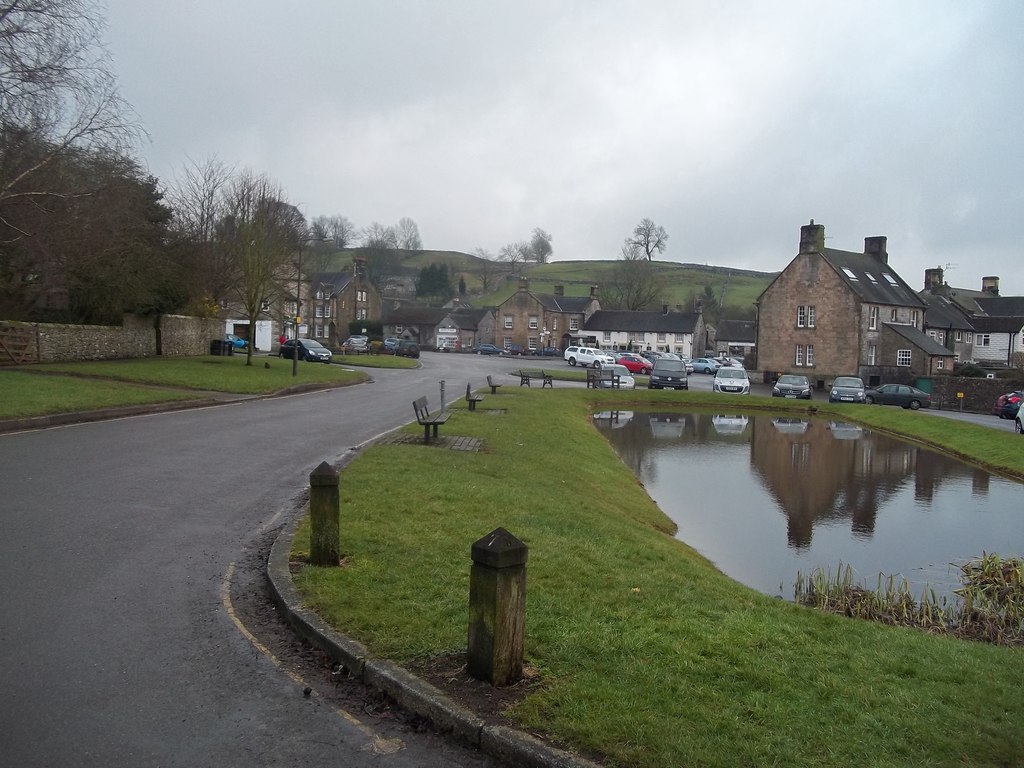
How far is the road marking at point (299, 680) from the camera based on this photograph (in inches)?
176

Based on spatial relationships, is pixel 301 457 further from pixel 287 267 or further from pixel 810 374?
pixel 810 374

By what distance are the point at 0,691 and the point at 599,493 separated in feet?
36.9

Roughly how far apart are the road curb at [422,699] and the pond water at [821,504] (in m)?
7.06

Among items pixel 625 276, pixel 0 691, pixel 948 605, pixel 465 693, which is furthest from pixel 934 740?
pixel 625 276

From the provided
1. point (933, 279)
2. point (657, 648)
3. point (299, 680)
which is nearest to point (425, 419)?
point (657, 648)

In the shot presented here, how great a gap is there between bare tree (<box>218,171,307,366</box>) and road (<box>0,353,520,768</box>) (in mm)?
25989

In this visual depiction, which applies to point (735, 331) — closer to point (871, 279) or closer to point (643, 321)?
point (643, 321)

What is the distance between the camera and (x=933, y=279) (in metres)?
83.6

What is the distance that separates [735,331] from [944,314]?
3611 centimetres

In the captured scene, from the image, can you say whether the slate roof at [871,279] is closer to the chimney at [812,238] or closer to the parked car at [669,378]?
the chimney at [812,238]

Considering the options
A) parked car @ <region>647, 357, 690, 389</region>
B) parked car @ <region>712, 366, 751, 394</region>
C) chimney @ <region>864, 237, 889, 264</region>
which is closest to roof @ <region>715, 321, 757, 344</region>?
chimney @ <region>864, 237, 889, 264</region>

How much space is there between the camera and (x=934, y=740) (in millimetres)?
4598

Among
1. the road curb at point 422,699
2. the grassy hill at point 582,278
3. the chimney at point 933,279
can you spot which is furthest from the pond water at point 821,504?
the grassy hill at point 582,278

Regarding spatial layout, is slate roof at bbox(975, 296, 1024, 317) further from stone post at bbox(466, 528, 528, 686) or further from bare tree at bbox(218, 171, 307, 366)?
stone post at bbox(466, 528, 528, 686)
